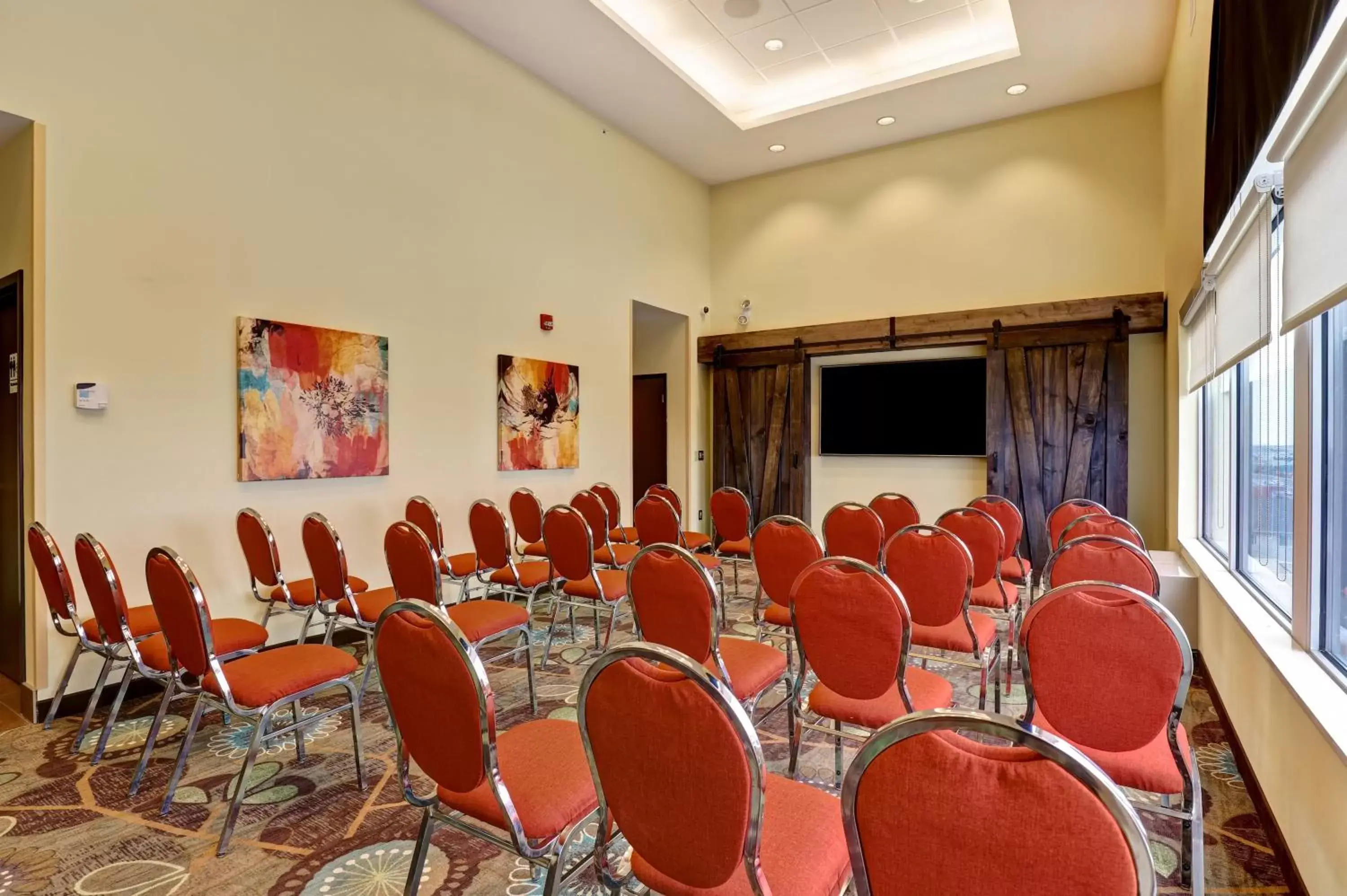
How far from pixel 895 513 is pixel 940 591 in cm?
188

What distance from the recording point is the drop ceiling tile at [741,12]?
546 centimetres

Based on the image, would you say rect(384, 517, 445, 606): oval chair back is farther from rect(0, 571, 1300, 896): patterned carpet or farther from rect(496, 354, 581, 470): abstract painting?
rect(496, 354, 581, 470): abstract painting

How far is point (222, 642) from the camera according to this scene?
112 inches

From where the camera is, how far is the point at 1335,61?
166cm

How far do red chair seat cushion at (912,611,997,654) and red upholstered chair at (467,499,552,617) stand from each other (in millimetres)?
2242

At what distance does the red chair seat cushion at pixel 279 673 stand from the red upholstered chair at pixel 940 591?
2.37m

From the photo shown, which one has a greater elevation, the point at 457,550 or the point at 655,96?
the point at 655,96

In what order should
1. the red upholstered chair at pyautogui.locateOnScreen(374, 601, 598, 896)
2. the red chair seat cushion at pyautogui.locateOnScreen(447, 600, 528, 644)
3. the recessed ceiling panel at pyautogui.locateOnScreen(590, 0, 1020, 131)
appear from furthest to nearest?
1. the recessed ceiling panel at pyautogui.locateOnScreen(590, 0, 1020, 131)
2. the red chair seat cushion at pyautogui.locateOnScreen(447, 600, 528, 644)
3. the red upholstered chair at pyautogui.locateOnScreen(374, 601, 598, 896)

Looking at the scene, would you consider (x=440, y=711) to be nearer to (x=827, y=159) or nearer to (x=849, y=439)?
(x=849, y=439)

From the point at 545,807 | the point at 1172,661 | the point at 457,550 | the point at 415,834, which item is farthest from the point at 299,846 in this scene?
the point at 457,550

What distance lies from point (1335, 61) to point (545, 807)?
2.68m

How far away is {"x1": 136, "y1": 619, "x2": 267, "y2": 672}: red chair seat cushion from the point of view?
8.95 feet

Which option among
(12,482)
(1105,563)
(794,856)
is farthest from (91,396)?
(1105,563)

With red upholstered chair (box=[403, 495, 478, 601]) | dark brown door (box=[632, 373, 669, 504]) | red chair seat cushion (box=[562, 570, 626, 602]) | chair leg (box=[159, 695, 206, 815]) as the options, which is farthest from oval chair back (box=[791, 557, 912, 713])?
dark brown door (box=[632, 373, 669, 504])
